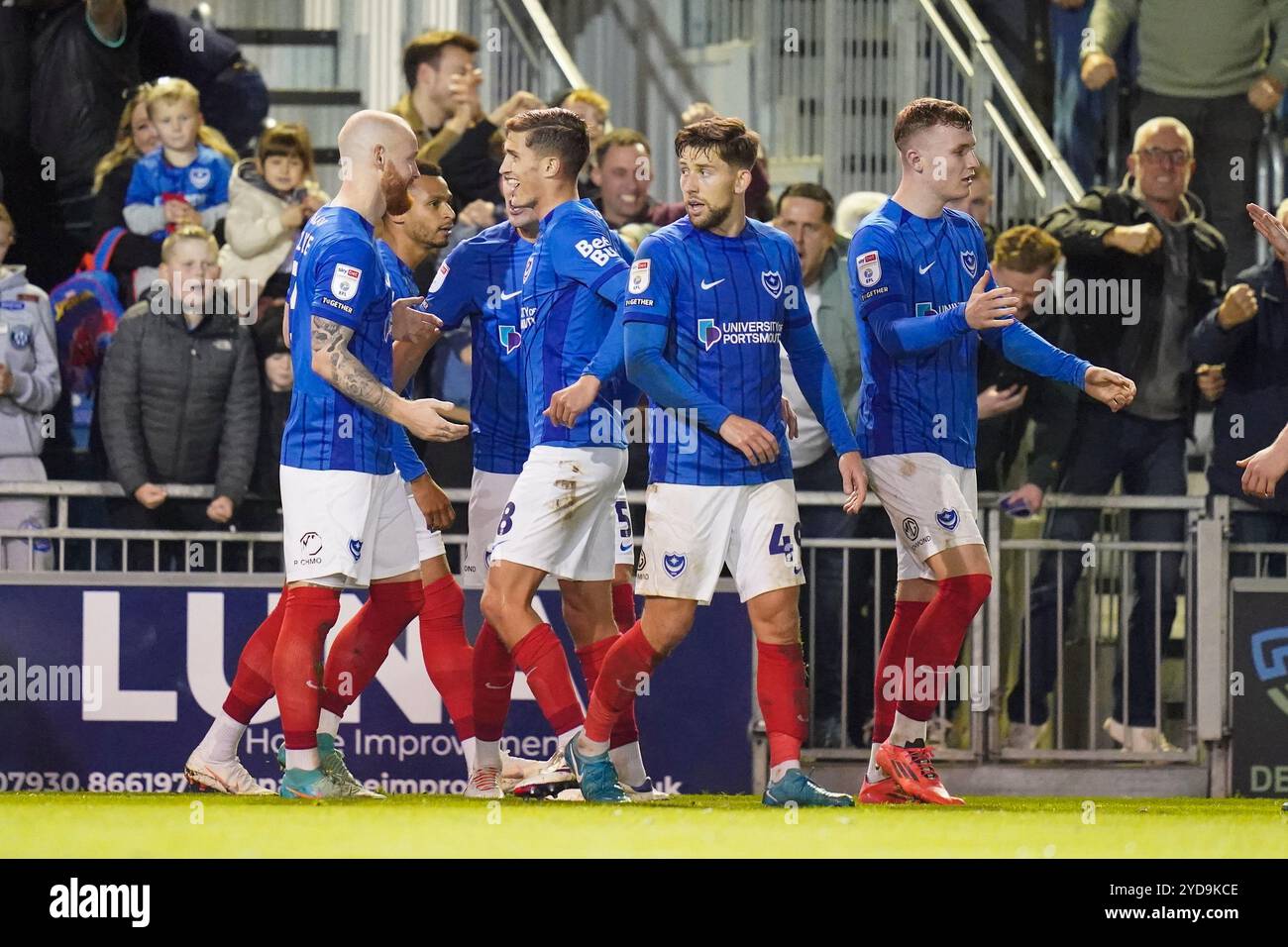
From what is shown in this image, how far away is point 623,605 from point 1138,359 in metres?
3.09

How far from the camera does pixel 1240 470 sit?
10.1 m

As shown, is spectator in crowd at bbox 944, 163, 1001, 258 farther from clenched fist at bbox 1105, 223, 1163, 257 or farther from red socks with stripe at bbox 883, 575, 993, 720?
red socks with stripe at bbox 883, 575, 993, 720

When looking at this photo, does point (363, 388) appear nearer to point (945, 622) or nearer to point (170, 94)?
point (945, 622)

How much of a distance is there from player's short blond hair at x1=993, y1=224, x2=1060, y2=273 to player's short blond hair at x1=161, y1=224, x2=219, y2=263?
3.55 m

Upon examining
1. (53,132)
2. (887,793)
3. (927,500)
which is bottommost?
(887,793)

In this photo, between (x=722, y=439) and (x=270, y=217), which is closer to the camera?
(x=722, y=439)

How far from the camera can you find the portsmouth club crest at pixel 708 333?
743cm

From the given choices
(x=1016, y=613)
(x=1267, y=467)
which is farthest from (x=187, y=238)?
(x=1267, y=467)

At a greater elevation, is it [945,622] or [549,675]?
[945,622]

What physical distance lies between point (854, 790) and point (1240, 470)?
7.57 ft

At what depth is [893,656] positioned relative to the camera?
788cm

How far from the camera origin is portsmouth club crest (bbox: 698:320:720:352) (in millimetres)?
7434

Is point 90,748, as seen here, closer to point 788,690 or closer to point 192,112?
point 192,112

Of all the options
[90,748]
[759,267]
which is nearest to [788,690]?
[759,267]
